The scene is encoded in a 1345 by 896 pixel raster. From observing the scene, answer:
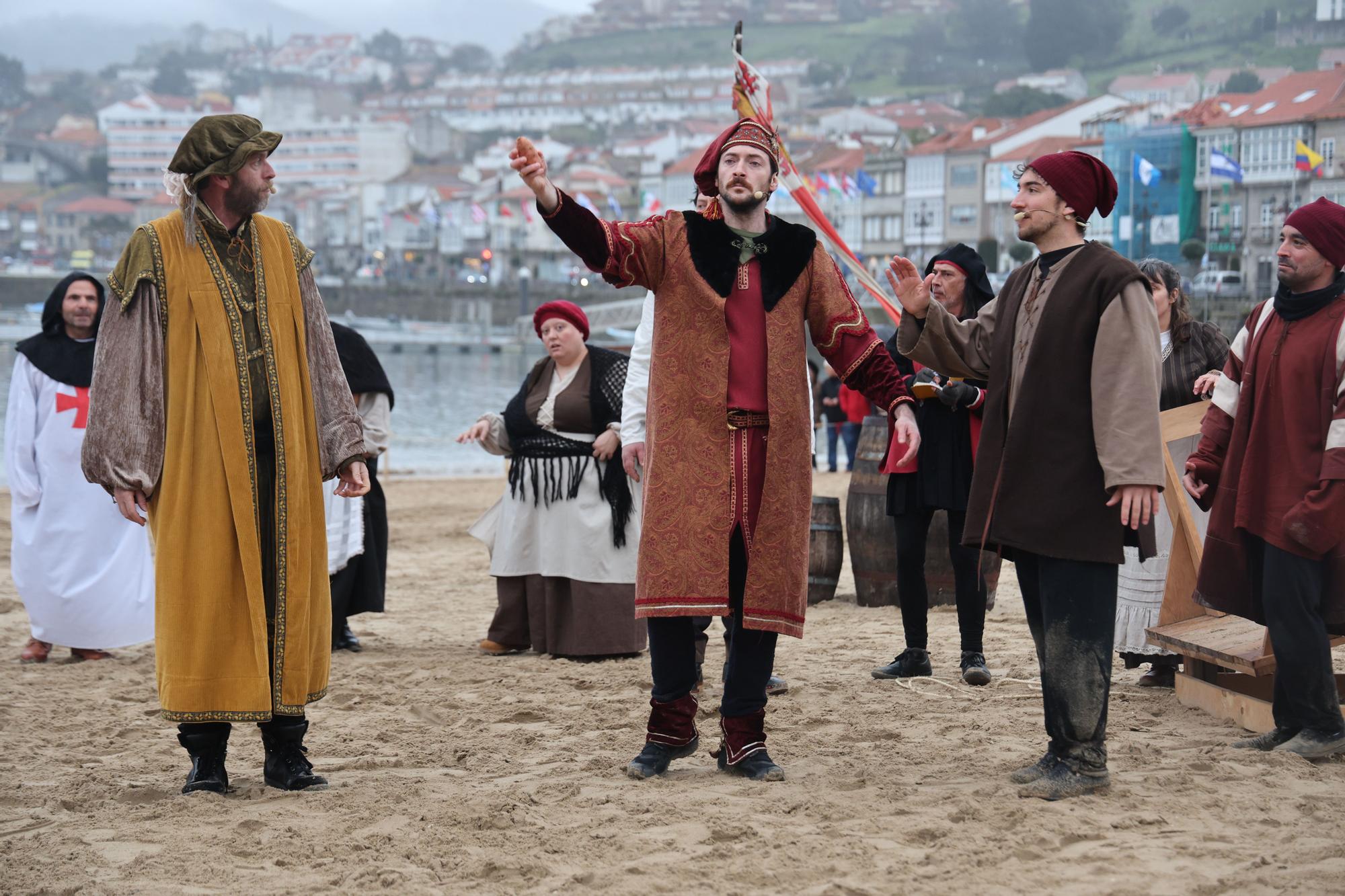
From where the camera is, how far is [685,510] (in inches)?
175

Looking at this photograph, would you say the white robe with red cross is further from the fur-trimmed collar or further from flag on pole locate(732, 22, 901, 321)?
the fur-trimmed collar

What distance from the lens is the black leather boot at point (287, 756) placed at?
4.53 meters

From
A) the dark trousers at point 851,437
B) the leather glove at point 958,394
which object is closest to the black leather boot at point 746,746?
the leather glove at point 958,394

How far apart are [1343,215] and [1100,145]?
71657 millimetres

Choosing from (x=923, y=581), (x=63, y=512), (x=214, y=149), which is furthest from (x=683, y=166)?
(x=214, y=149)

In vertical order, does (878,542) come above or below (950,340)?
below

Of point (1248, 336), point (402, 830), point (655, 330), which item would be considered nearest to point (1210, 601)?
point (1248, 336)

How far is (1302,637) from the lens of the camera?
475cm

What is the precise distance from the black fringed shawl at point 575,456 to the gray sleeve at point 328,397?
243cm

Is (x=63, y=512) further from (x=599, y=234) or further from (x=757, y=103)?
(x=599, y=234)

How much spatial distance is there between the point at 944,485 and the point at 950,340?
5.63ft

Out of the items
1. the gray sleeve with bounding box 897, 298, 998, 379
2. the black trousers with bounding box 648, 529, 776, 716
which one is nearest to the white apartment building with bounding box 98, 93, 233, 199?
the black trousers with bounding box 648, 529, 776, 716

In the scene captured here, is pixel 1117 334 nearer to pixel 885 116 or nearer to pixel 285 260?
pixel 285 260

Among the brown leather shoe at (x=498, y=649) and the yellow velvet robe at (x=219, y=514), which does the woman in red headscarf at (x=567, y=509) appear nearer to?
the brown leather shoe at (x=498, y=649)
